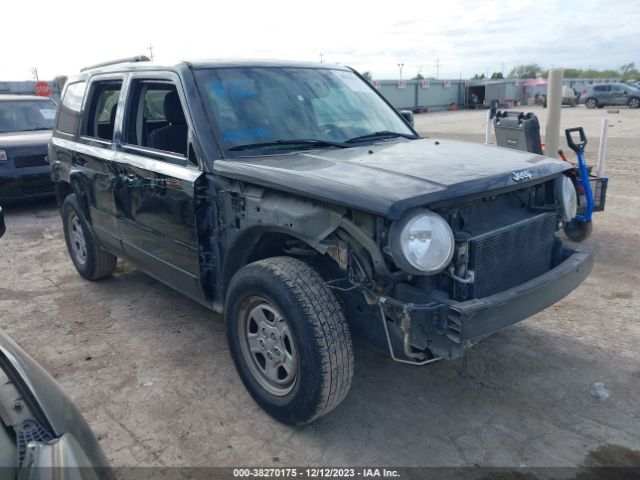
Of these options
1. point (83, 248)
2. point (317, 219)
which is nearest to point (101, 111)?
point (83, 248)

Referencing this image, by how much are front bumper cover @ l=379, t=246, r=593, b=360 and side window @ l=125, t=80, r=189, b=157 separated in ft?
7.56

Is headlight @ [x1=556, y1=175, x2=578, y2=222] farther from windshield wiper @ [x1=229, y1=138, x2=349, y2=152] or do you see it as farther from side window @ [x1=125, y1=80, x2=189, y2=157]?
side window @ [x1=125, y1=80, x2=189, y2=157]

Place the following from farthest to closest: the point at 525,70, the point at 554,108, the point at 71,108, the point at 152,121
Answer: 1. the point at 525,70
2. the point at 554,108
3. the point at 71,108
4. the point at 152,121

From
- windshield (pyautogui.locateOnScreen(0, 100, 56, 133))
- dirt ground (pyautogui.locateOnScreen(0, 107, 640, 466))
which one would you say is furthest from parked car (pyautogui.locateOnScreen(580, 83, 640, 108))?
dirt ground (pyautogui.locateOnScreen(0, 107, 640, 466))

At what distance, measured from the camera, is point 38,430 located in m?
1.65

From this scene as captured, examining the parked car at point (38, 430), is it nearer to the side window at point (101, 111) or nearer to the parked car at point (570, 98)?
the side window at point (101, 111)

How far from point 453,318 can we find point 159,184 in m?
2.21

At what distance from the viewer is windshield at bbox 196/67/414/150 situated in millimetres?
3664

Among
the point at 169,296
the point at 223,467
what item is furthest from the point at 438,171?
the point at 169,296

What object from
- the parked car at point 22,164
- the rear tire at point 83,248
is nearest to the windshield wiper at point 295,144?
the rear tire at point 83,248

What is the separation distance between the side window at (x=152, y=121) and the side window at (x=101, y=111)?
0.55 metres

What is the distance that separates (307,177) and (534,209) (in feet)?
4.66

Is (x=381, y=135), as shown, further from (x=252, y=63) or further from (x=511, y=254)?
(x=511, y=254)

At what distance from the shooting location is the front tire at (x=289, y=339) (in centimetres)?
284
